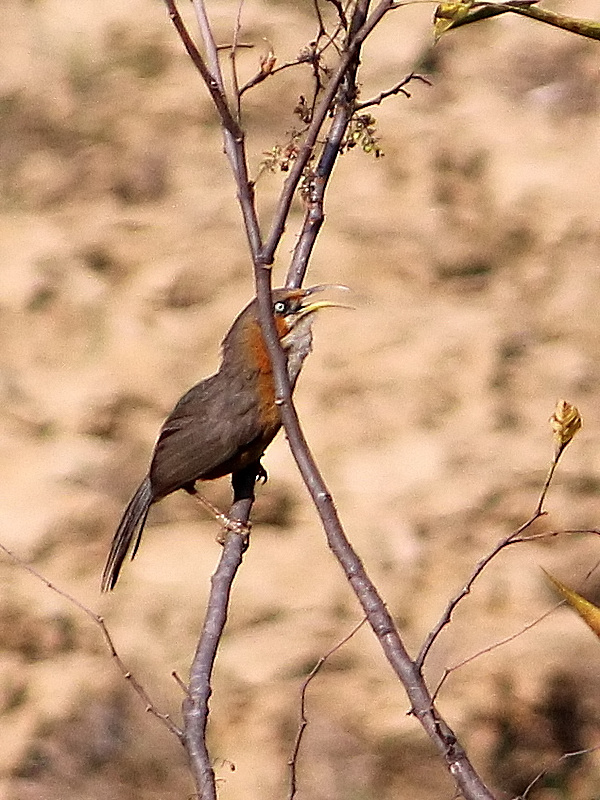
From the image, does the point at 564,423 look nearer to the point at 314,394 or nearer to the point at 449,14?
the point at 449,14

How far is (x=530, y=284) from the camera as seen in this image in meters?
8.49

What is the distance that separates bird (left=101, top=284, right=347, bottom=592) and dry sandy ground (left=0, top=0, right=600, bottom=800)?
1129 mm

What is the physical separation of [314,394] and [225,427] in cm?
314

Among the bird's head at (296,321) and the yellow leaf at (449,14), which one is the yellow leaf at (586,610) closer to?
the yellow leaf at (449,14)

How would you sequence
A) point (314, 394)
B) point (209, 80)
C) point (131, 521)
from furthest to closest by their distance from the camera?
point (314, 394) < point (131, 521) < point (209, 80)

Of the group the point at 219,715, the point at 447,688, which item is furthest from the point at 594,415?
the point at 219,715

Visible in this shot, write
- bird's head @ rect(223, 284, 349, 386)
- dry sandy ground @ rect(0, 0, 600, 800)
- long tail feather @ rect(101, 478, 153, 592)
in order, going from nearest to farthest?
1. bird's head @ rect(223, 284, 349, 386)
2. long tail feather @ rect(101, 478, 153, 592)
3. dry sandy ground @ rect(0, 0, 600, 800)

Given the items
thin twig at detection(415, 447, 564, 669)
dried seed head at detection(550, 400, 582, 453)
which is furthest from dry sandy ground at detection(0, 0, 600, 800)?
dried seed head at detection(550, 400, 582, 453)

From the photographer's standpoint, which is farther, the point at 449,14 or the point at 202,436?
the point at 202,436

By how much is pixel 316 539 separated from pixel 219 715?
1241mm

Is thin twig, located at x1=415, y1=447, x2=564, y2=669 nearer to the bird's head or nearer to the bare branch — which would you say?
the bare branch

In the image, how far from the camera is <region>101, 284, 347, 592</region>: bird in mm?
4668

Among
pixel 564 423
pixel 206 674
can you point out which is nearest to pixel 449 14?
pixel 564 423

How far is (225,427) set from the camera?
185 inches
